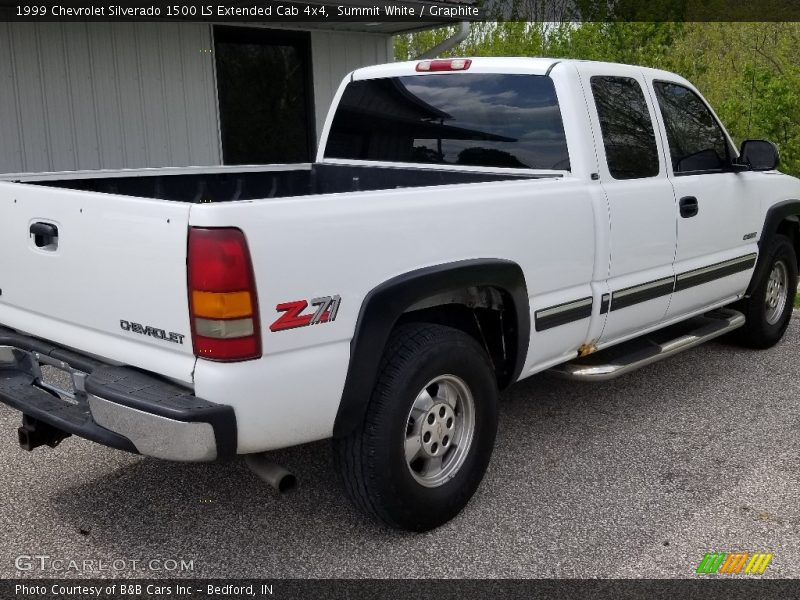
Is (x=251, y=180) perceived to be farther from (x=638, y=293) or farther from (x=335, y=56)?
(x=335, y=56)

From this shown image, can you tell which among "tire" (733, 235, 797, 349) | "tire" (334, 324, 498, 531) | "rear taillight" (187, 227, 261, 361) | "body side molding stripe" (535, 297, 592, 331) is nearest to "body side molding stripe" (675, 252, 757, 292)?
"tire" (733, 235, 797, 349)

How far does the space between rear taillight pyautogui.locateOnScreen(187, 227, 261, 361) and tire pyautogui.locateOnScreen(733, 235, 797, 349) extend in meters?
4.13

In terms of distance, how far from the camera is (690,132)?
16.5ft

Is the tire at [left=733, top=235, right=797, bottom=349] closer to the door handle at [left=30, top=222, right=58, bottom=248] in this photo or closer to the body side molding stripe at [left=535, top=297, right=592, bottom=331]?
the body side molding stripe at [left=535, top=297, right=592, bottom=331]

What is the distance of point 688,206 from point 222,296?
3001mm

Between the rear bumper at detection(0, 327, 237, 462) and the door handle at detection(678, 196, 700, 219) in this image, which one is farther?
the door handle at detection(678, 196, 700, 219)

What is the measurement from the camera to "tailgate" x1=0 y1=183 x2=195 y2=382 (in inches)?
109

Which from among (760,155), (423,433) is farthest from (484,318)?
(760,155)

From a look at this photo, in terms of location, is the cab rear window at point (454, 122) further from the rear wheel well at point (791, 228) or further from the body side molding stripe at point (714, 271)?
the rear wheel well at point (791, 228)

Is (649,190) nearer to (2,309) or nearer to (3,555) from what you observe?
(2,309)

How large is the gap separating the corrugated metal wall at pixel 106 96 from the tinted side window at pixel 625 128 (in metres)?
5.74

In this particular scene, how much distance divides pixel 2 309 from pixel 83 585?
123cm

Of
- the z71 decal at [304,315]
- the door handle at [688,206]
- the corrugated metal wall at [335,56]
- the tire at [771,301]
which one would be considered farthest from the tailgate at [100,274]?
the corrugated metal wall at [335,56]

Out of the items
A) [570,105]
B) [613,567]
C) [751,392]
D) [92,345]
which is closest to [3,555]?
[92,345]
